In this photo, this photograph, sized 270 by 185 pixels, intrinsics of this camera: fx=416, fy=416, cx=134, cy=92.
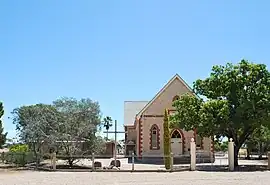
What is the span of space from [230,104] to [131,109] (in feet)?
90.8

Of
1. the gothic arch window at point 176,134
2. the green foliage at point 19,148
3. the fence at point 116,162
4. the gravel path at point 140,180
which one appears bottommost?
the gravel path at point 140,180

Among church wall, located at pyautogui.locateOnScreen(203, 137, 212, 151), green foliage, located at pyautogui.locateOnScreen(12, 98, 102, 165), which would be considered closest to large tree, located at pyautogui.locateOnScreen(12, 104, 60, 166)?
green foliage, located at pyautogui.locateOnScreen(12, 98, 102, 165)

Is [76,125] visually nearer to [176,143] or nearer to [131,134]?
[176,143]

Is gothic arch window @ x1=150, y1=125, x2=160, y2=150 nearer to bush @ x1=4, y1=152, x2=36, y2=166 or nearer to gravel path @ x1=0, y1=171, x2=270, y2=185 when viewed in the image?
bush @ x1=4, y1=152, x2=36, y2=166

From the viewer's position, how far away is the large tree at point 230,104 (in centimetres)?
2942

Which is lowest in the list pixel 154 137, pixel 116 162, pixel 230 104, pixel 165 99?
pixel 116 162

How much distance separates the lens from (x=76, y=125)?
32.6m

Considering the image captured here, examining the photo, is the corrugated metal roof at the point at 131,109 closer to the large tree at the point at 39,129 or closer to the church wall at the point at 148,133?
the church wall at the point at 148,133

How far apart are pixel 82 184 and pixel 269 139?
124ft

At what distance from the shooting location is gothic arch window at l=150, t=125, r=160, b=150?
4319 cm

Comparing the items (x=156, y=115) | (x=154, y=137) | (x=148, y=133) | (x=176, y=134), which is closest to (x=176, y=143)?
(x=176, y=134)

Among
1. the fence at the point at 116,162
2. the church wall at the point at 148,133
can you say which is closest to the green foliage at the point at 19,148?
the fence at the point at 116,162

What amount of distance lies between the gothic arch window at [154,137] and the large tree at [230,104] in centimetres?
1053

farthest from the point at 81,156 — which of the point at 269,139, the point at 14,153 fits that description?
the point at 269,139
